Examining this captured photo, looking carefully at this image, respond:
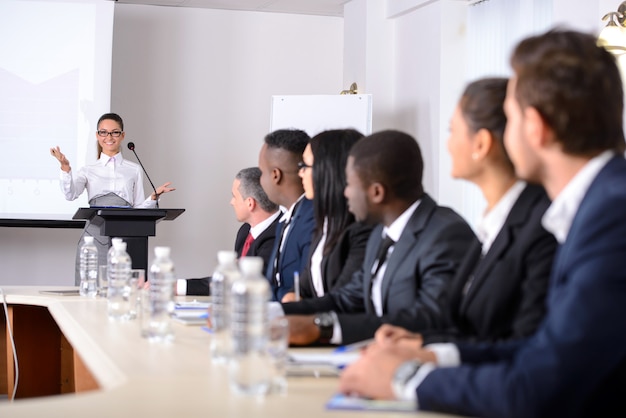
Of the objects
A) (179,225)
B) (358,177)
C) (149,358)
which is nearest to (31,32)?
(179,225)

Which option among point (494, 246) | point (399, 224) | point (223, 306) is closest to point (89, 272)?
point (399, 224)

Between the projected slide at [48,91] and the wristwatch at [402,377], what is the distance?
20.3 feet

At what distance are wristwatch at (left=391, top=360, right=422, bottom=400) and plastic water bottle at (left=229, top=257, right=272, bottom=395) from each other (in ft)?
0.71

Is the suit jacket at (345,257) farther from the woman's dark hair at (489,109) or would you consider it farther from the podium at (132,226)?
the podium at (132,226)

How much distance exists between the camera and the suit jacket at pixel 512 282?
1718mm

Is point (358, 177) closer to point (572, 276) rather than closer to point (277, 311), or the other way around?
point (277, 311)

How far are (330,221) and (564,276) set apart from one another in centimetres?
181

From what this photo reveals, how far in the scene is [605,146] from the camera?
4.91 ft

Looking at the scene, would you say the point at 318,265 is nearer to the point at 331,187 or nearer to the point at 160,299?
the point at 331,187

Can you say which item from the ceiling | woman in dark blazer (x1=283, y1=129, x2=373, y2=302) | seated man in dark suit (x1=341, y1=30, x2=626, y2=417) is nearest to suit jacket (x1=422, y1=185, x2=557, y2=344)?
seated man in dark suit (x1=341, y1=30, x2=626, y2=417)

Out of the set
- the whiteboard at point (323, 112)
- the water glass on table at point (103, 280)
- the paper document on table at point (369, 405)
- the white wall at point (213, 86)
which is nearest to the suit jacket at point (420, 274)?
the paper document on table at point (369, 405)

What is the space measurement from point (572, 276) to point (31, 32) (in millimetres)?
6765

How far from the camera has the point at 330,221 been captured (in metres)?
3.19

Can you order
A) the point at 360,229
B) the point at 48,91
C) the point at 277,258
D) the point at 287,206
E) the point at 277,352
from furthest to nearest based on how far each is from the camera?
the point at 48,91 → the point at 287,206 → the point at 277,258 → the point at 360,229 → the point at 277,352
